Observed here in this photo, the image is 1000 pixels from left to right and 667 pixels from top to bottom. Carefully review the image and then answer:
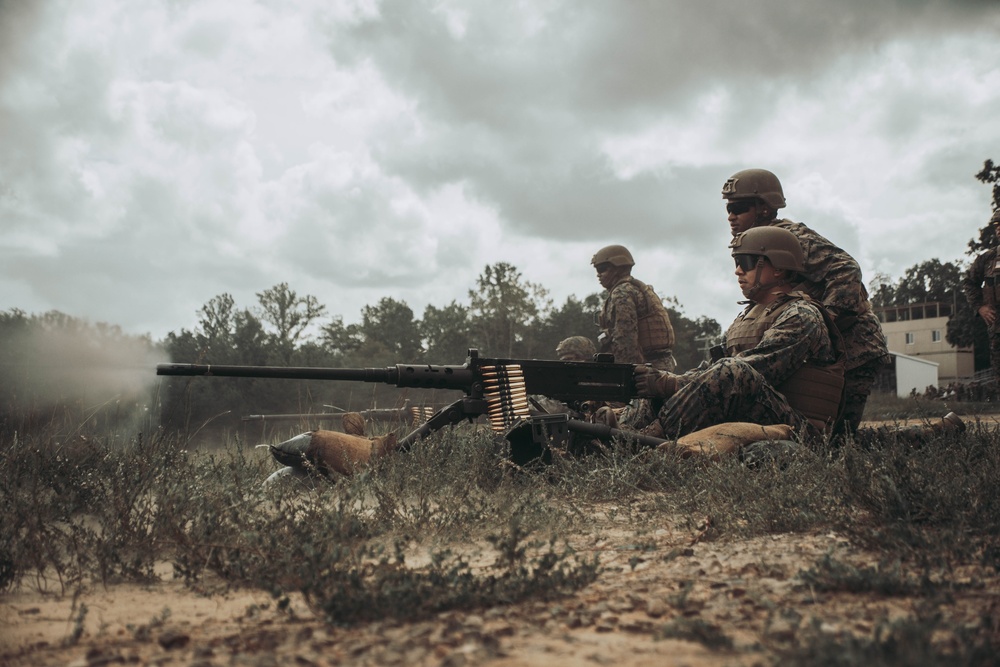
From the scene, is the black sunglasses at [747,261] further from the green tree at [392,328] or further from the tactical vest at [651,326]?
the green tree at [392,328]

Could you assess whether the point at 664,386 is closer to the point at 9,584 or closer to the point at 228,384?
the point at 9,584

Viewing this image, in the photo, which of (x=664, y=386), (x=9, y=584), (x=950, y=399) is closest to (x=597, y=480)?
(x=664, y=386)

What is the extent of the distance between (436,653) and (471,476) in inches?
129

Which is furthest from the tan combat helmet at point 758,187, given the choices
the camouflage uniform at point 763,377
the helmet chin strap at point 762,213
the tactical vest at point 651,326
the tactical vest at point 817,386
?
the tactical vest at point 651,326

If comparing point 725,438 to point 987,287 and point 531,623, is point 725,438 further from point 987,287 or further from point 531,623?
point 987,287

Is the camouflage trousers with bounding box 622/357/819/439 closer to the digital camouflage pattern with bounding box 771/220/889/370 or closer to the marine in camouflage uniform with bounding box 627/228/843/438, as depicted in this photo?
the marine in camouflage uniform with bounding box 627/228/843/438

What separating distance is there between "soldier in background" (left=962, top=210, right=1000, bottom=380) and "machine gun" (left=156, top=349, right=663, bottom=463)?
8.51 m

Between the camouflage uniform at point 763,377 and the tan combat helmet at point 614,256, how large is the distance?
5.12m

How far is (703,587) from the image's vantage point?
2.95 m

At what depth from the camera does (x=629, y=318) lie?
11.1 meters

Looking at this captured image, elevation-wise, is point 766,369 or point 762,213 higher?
point 762,213

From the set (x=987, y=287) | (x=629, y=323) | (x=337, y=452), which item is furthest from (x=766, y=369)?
(x=987, y=287)

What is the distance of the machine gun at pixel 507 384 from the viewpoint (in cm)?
607

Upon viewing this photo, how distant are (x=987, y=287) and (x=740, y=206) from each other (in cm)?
714
